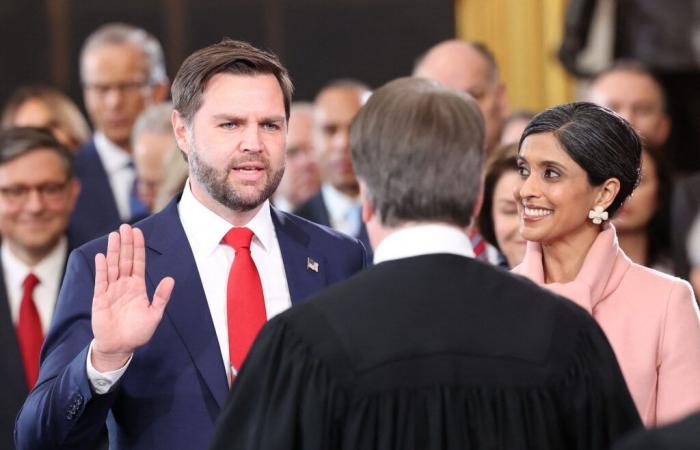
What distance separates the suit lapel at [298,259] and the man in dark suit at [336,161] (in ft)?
7.93

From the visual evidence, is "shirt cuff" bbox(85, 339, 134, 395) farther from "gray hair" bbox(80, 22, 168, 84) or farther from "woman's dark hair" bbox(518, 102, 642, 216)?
"gray hair" bbox(80, 22, 168, 84)

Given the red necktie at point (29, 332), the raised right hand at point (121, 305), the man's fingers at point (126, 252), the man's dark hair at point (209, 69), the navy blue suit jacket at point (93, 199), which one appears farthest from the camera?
the navy blue suit jacket at point (93, 199)

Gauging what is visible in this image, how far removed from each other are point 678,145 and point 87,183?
10.3 ft

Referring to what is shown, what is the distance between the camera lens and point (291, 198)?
8.10 m

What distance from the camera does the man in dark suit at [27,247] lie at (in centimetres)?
476

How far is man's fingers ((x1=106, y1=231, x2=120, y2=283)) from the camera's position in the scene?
10.8 ft

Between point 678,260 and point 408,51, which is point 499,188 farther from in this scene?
point 408,51

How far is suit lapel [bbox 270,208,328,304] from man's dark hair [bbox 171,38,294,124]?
0.29 metres

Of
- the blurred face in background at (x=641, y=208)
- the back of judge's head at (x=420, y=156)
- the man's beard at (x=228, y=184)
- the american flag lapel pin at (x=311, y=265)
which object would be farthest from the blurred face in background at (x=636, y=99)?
the back of judge's head at (x=420, y=156)

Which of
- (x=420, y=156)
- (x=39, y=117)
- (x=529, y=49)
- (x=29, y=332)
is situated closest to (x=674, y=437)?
(x=420, y=156)

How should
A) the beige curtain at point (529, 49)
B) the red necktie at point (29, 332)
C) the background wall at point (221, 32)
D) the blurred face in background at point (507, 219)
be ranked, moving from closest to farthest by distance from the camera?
the blurred face in background at point (507, 219) < the red necktie at point (29, 332) < the beige curtain at point (529, 49) < the background wall at point (221, 32)

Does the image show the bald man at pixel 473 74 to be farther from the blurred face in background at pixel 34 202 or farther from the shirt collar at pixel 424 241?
the shirt collar at pixel 424 241

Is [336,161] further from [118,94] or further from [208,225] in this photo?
[208,225]

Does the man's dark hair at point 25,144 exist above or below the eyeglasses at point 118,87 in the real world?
above
